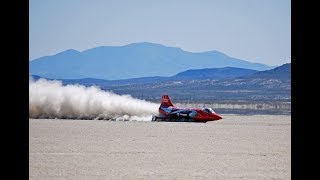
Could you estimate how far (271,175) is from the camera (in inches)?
785

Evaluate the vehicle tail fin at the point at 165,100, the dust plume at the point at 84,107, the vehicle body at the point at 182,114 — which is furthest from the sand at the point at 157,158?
the dust plume at the point at 84,107

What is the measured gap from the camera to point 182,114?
65375mm

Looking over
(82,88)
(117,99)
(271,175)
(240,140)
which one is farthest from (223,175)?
(82,88)

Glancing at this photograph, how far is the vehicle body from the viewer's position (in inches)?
2547

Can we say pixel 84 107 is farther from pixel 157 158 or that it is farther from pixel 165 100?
pixel 157 158

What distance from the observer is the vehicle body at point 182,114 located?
64688 millimetres

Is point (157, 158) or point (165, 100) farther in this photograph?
point (165, 100)

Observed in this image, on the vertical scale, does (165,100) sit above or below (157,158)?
above

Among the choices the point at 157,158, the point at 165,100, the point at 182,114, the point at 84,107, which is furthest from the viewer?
the point at 84,107

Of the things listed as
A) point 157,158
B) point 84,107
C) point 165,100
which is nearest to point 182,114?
point 165,100

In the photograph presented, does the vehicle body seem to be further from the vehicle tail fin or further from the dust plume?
the dust plume

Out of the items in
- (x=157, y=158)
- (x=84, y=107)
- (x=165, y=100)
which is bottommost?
(x=157, y=158)
